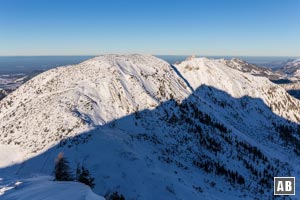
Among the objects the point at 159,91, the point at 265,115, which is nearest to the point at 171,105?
the point at 159,91

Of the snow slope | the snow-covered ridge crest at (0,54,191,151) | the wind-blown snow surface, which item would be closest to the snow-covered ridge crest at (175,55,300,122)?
the wind-blown snow surface

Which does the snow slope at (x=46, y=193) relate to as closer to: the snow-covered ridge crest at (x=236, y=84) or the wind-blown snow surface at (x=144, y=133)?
the wind-blown snow surface at (x=144, y=133)

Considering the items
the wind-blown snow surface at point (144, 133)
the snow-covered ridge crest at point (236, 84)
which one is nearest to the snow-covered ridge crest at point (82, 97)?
the wind-blown snow surface at point (144, 133)

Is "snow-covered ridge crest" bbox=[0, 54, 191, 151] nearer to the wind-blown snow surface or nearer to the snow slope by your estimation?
the wind-blown snow surface

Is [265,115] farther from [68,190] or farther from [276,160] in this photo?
[68,190]

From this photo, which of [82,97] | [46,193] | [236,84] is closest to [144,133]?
[82,97]

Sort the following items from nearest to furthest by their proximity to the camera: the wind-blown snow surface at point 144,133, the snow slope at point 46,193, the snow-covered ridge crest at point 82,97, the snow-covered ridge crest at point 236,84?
the snow slope at point 46,193, the wind-blown snow surface at point 144,133, the snow-covered ridge crest at point 82,97, the snow-covered ridge crest at point 236,84
